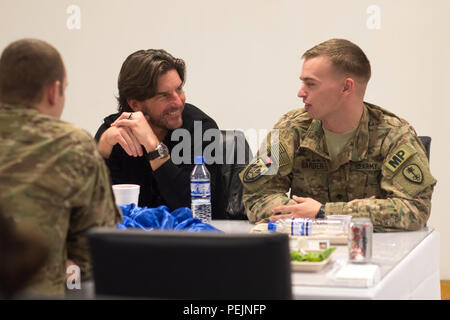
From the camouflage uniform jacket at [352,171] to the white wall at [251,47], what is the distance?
1779mm

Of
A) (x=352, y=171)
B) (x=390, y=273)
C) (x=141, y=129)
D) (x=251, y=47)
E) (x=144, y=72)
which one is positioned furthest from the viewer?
(x=251, y=47)

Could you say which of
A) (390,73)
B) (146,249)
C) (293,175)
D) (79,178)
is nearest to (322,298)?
(146,249)

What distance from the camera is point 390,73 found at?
15.0 ft

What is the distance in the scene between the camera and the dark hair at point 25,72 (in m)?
1.76

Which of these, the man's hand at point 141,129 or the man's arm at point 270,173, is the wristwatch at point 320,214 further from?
the man's hand at point 141,129

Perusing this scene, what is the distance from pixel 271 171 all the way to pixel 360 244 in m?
0.88

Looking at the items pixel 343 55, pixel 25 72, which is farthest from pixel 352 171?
pixel 25 72

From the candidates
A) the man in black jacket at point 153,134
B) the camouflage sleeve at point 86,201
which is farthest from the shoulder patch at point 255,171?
the camouflage sleeve at point 86,201

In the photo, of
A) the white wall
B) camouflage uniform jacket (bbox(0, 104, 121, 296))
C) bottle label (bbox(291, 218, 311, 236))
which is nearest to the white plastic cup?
bottle label (bbox(291, 218, 311, 236))

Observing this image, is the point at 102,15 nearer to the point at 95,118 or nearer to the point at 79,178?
the point at 95,118

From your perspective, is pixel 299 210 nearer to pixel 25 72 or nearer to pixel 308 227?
pixel 308 227

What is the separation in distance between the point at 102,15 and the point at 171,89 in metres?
1.92

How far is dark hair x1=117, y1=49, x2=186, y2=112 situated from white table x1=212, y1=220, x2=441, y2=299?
2.96ft

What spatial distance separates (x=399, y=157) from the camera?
2695 mm
